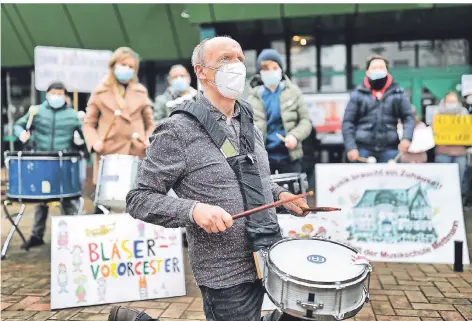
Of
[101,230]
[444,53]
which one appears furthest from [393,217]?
[444,53]

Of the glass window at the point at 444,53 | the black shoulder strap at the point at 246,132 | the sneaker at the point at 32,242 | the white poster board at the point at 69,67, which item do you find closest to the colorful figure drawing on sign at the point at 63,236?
the sneaker at the point at 32,242

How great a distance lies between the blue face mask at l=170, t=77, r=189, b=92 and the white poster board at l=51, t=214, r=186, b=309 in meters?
2.13

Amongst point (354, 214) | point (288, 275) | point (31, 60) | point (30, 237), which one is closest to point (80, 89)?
point (30, 237)

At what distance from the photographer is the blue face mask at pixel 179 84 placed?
5.73 m

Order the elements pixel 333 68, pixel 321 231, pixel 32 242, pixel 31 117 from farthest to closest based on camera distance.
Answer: pixel 333 68 < pixel 32 242 < pixel 31 117 < pixel 321 231

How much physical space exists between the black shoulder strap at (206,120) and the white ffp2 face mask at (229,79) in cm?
14

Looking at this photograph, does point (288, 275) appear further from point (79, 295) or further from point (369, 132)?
point (369, 132)

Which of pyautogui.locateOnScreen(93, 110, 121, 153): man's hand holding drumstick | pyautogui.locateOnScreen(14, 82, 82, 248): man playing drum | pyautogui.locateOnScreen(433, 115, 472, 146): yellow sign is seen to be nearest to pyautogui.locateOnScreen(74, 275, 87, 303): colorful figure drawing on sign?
pyautogui.locateOnScreen(93, 110, 121, 153): man's hand holding drumstick

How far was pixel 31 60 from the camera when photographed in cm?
1226

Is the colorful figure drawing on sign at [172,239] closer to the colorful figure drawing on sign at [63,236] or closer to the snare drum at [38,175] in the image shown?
the colorful figure drawing on sign at [63,236]

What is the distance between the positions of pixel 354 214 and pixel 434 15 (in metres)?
5.87

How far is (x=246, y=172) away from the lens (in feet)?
7.14

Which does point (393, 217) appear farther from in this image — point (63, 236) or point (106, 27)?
point (106, 27)

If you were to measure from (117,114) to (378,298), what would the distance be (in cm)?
305
